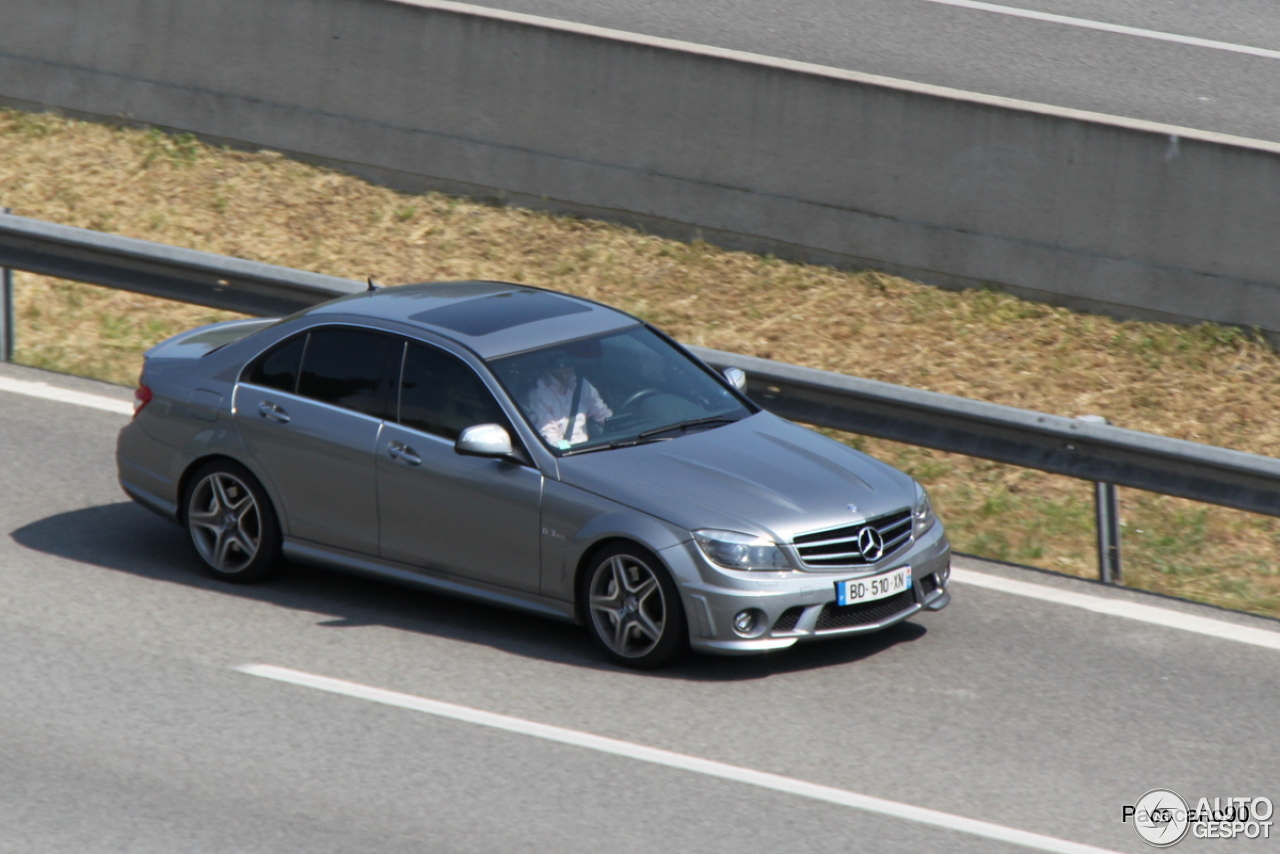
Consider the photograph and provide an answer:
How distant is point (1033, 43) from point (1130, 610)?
33.6 ft

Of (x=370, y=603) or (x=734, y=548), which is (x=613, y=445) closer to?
(x=734, y=548)

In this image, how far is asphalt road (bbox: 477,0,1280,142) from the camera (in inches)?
644

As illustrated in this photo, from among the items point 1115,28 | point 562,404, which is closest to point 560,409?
point 562,404

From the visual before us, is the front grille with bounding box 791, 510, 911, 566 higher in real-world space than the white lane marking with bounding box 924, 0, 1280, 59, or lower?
lower

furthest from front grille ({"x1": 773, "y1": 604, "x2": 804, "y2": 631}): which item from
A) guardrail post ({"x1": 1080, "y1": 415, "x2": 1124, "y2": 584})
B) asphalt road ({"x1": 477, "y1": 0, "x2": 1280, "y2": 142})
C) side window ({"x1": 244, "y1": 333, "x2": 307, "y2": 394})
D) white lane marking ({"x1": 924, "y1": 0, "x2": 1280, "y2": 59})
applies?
white lane marking ({"x1": 924, "y1": 0, "x2": 1280, "y2": 59})

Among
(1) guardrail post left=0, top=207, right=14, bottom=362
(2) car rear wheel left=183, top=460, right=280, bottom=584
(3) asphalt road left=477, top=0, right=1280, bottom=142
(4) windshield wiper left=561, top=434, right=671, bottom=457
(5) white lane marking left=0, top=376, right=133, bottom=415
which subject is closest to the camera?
(4) windshield wiper left=561, top=434, right=671, bottom=457

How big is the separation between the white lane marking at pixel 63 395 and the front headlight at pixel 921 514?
17.9ft

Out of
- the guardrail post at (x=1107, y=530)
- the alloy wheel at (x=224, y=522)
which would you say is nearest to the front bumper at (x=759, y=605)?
the guardrail post at (x=1107, y=530)

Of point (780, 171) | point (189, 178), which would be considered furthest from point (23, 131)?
point (780, 171)

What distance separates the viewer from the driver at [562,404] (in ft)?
26.7

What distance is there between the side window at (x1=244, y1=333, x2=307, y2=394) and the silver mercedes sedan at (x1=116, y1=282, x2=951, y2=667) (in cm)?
1

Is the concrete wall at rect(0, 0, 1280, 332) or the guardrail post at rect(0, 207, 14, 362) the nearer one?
the guardrail post at rect(0, 207, 14, 362)

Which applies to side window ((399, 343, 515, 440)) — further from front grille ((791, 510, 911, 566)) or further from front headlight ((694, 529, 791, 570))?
front grille ((791, 510, 911, 566))

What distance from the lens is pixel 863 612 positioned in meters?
7.80
